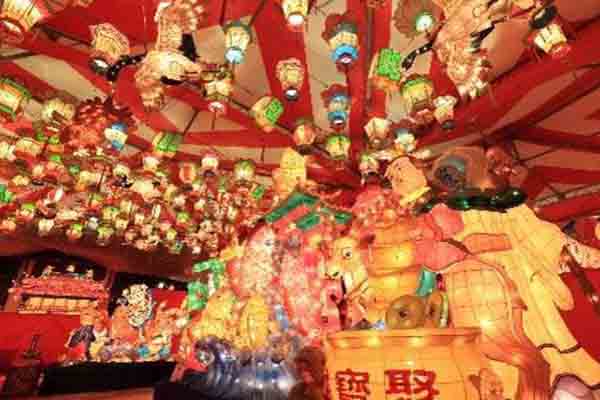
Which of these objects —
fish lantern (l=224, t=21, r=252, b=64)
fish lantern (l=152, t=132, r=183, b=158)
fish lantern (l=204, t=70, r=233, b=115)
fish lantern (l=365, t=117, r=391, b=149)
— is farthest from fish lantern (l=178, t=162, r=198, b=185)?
fish lantern (l=365, t=117, r=391, b=149)

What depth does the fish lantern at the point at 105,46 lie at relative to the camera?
338 centimetres

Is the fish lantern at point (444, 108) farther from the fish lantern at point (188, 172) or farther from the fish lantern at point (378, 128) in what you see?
the fish lantern at point (188, 172)

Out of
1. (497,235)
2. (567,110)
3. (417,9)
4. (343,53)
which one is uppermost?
(567,110)

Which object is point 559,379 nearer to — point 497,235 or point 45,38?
point 497,235

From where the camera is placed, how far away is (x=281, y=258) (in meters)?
4.38

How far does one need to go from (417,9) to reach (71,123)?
175 inches

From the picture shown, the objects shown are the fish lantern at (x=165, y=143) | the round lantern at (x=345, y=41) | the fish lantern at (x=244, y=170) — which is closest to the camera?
the round lantern at (x=345, y=41)

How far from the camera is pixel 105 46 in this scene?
3.41 m

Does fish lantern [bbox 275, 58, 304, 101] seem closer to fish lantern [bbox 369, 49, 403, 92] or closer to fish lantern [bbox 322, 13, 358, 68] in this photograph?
fish lantern [bbox 322, 13, 358, 68]

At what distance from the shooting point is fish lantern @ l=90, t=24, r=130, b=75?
3375 millimetres

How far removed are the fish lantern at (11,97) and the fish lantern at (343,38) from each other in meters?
3.71

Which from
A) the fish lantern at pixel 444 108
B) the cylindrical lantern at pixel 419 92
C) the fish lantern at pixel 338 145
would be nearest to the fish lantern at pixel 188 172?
the fish lantern at pixel 338 145

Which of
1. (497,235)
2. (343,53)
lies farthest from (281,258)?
(497,235)

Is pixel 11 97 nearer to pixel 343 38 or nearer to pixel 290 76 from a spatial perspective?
pixel 290 76
